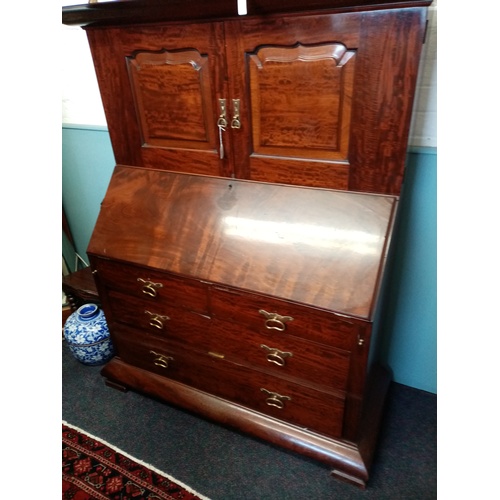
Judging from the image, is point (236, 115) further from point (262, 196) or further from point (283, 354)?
point (283, 354)

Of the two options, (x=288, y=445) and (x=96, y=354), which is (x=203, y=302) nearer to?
(x=288, y=445)

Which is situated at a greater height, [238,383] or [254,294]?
[254,294]

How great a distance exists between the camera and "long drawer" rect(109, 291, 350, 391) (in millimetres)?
1221

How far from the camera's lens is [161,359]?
162 centimetres

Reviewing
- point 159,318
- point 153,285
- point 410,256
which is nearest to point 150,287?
point 153,285

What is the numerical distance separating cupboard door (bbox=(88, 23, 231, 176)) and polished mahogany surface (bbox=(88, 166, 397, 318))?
0.30 feet

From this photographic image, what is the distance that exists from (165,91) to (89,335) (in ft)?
4.00

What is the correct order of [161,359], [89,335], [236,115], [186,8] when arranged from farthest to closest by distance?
A: 1. [89,335]
2. [161,359]
3. [236,115]
4. [186,8]

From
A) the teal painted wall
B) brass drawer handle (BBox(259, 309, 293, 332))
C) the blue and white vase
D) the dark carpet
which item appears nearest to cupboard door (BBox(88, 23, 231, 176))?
brass drawer handle (BBox(259, 309, 293, 332))

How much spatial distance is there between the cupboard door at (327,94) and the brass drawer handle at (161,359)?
0.89 m

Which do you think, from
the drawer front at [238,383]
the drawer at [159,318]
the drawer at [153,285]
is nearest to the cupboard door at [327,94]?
the drawer at [153,285]

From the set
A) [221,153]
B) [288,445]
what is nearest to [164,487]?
[288,445]

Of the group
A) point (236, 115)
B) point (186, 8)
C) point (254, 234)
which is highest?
point (186, 8)

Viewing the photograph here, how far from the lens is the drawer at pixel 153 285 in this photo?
4.39 ft
